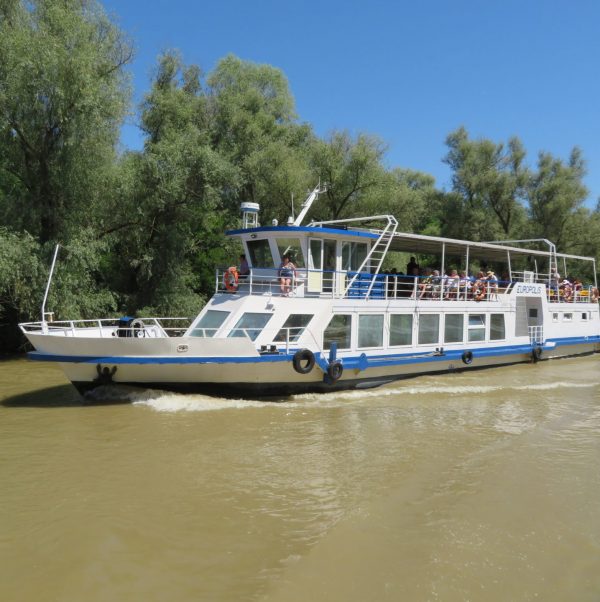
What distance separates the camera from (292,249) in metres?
13.2

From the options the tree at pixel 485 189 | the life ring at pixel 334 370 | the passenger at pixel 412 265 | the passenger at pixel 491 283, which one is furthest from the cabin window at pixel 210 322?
the tree at pixel 485 189

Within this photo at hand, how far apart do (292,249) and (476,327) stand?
21.9ft

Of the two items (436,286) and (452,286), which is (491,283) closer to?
(452,286)

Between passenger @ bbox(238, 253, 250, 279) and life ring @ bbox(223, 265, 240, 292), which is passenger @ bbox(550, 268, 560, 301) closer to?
passenger @ bbox(238, 253, 250, 279)

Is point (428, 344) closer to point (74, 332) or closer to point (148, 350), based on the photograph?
point (148, 350)

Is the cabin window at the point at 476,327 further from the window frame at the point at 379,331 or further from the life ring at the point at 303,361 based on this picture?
the life ring at the point at 303,361

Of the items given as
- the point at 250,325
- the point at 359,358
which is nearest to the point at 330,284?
the point at 359,358

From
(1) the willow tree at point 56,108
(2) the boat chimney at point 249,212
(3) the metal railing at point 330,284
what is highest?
(1) the willow tree at point 56,108

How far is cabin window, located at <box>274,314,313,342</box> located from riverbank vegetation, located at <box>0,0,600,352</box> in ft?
27.4

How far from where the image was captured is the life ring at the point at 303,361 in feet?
38.1

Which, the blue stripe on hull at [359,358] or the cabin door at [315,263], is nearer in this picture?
the blue stripe on hull at [359,358]

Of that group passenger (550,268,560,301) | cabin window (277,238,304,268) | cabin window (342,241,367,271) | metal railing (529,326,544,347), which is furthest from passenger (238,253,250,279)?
passenger (550,268,560,301)

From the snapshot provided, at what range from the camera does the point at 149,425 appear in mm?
9672

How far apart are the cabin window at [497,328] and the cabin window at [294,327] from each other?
7358mm
